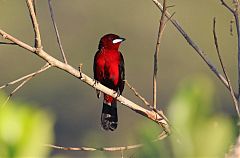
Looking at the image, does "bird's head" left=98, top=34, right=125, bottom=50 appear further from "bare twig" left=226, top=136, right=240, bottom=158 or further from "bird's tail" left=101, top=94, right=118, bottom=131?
"bare twig" left=226, top=136, right=240, bottom=158

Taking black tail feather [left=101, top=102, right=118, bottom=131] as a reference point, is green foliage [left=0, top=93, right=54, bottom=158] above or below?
below

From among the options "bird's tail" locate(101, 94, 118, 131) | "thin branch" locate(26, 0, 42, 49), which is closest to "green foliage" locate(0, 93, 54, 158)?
"thin branch" locate(26, 0, 42, 49)

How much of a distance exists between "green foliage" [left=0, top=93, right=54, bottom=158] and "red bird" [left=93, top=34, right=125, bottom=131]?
4897 mm

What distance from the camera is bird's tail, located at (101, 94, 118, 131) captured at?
6.15m

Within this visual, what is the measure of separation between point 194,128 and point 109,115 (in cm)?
528

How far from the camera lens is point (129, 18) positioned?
107 feet

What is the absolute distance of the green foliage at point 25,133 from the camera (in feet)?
3.34

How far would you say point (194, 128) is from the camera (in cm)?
101

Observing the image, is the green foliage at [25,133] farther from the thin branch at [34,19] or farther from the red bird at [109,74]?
the red bird at [109,74]

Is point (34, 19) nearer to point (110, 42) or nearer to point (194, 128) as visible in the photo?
point (194, 128)

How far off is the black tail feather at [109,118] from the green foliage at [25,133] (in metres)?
5.06

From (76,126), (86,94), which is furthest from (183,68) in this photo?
(76,126)

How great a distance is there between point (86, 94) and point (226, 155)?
26.9 meters

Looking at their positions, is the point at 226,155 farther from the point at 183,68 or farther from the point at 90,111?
the point at 183,68
